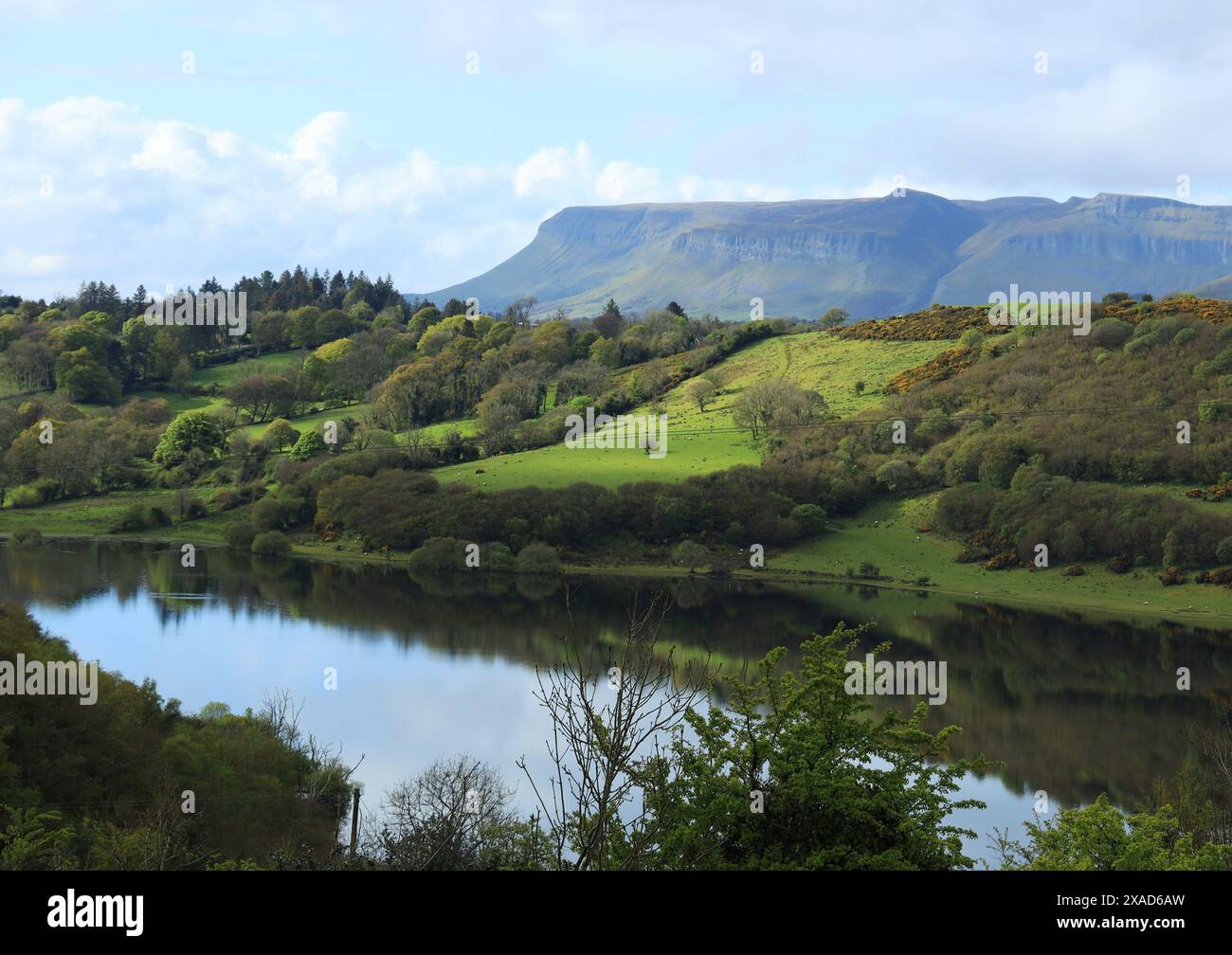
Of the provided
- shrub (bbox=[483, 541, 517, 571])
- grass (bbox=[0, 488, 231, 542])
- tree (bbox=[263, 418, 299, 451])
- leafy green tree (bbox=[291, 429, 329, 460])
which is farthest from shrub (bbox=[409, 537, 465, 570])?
tree (bbox=[263, 418, 299, 451])

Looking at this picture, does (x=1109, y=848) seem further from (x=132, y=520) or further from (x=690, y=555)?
(x=132, y=520)

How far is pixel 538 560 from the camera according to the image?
190 feet

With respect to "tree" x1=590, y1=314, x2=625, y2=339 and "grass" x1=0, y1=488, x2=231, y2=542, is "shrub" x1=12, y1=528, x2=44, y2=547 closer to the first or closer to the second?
"grass" x1=0, y1=488, x2=231, y2=542

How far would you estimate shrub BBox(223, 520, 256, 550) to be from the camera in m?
62.9

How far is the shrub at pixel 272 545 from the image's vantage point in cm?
6044

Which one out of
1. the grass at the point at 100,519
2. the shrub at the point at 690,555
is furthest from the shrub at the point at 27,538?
the shrub at the point at 690,555

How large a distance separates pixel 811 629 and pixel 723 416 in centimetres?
2986

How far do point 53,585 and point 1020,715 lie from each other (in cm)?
3987

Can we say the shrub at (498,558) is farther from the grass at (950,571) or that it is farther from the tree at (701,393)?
the tree at (701,393)

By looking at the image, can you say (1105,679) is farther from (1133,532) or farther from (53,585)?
(53,585)

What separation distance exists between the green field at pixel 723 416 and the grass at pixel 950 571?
7726 mm
